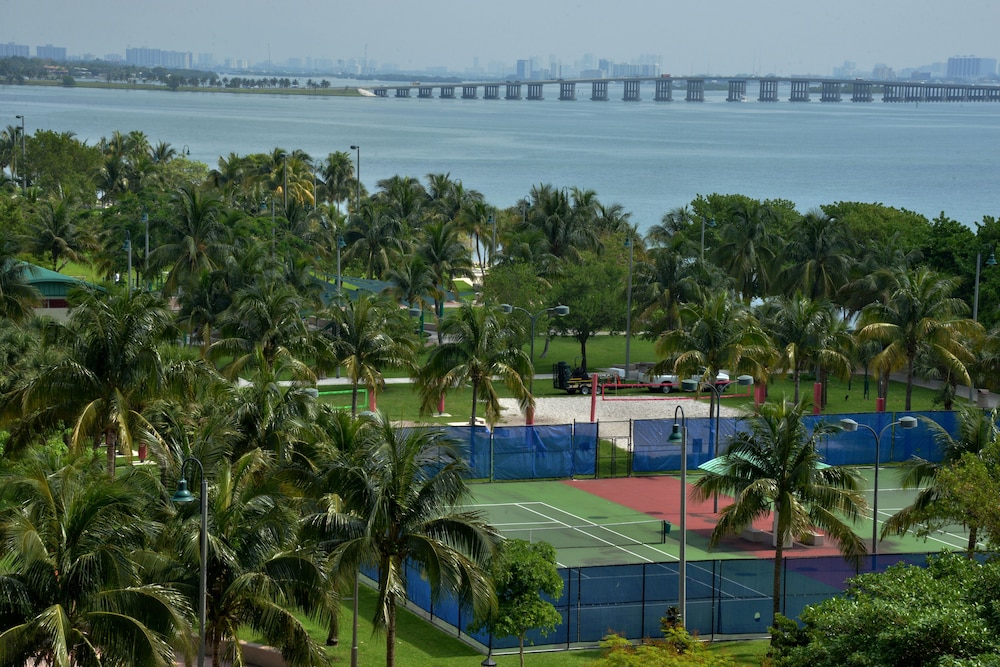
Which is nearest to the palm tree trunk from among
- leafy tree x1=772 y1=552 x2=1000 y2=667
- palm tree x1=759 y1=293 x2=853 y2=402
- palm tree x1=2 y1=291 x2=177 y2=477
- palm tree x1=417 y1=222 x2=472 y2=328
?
leafy tree x1=772 y1=552 x2=1000 y2=667

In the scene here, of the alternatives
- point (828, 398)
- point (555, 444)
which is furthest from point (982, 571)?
point (828, 398)

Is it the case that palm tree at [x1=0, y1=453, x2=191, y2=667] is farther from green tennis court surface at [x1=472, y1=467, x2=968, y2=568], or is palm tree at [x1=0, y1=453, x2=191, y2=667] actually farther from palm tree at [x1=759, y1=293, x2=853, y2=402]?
palm tree at [x1=759, y1=293, x2=853, y2=402]

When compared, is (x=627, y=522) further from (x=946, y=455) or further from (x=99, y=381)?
(x=99, y=381)

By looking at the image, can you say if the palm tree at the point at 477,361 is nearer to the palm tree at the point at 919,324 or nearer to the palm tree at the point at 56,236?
the palm tree at the point at 919,324

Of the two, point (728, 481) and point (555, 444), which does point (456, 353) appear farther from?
point (728, 481)

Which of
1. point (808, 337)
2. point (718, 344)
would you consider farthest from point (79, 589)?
point (808, 337)

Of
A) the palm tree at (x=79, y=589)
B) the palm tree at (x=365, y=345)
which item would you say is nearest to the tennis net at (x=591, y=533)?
the palm tree at (x=365, y=345)
